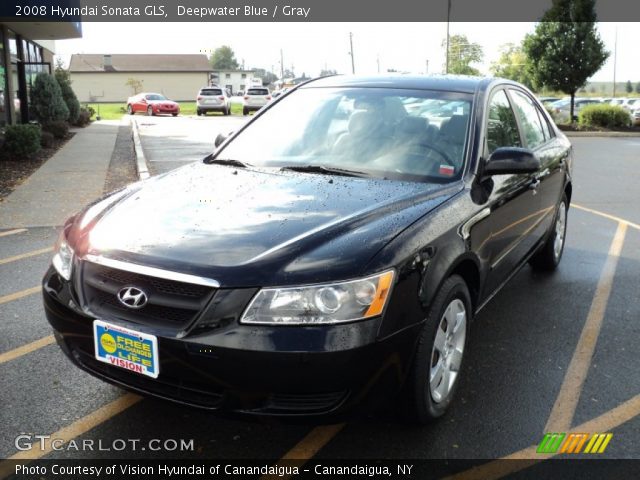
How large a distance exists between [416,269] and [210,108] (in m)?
35.4

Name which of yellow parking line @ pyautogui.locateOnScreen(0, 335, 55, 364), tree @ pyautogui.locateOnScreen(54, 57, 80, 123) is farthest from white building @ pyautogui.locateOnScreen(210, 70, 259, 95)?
yellow parking line @ pyautogui.locateOnScreen(0, 335, 55, 364)

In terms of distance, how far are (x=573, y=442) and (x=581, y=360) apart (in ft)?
3.31

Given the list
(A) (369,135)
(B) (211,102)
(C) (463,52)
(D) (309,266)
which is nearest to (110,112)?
(B) (211,102)

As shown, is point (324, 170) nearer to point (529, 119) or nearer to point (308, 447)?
point (308, 447)

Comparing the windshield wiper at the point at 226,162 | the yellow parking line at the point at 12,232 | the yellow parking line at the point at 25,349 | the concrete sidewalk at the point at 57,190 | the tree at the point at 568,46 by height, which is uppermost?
the tree at the point at 568,46

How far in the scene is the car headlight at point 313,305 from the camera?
94.1 inches

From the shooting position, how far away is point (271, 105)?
178 inches

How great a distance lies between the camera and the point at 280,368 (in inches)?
92.5

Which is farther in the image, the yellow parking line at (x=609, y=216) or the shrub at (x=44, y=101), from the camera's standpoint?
the shrub at (x=44, y=101)

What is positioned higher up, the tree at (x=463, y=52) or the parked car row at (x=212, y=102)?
the tree at (x=463, y=52)

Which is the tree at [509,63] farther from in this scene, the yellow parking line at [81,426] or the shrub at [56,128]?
the yellow parking line at [81,426]

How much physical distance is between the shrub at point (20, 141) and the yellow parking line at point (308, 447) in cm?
1162

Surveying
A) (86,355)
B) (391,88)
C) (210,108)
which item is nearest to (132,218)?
(86,355)

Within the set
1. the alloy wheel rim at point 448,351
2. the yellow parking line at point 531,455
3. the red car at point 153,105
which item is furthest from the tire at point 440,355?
the red car at point 153,105
